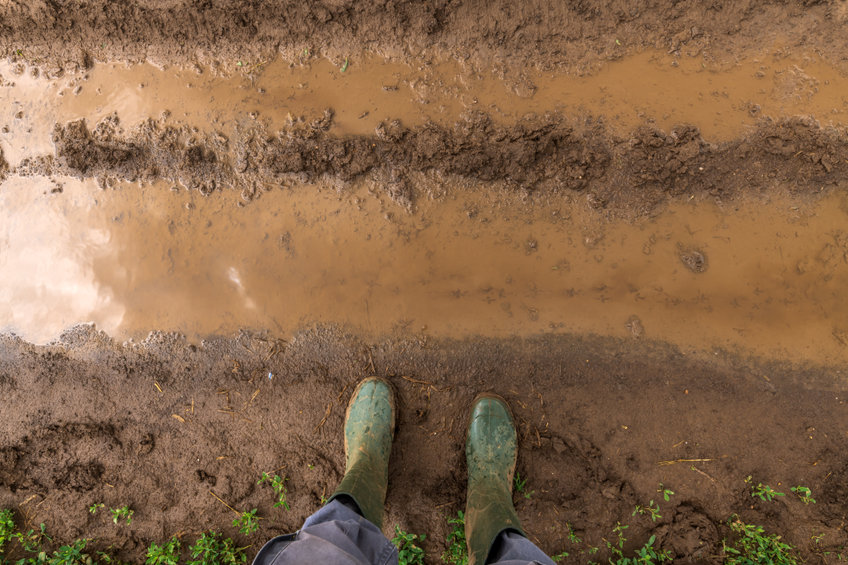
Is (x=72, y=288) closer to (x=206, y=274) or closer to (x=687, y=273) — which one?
(x=206, y=274)

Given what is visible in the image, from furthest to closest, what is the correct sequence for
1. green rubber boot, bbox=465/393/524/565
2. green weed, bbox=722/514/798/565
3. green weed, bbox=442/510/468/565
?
green weed, bbox=442/510/468/565
green weed, bbox=722/514/798/565
green rubber boot, bbox=465/393/524/565

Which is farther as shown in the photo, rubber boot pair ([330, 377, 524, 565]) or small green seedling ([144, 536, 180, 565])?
small green seedling ([144, 536, 180, 565])

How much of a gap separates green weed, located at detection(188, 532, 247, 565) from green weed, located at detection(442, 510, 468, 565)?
1.16m

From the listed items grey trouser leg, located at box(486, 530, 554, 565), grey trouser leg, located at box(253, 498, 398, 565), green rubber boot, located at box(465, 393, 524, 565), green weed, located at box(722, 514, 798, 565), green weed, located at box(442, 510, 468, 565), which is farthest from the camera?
green weed, located at box(442, 510, 468, 565)

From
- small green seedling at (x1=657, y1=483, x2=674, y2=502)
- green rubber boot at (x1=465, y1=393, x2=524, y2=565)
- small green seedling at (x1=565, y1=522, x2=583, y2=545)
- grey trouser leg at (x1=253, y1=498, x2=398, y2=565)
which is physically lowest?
small green seedling at (x1=565, y1=522, x2=583, y2=545)

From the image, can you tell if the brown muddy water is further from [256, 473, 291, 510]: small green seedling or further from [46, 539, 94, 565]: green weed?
[46, 539, 94, 565]: green weed

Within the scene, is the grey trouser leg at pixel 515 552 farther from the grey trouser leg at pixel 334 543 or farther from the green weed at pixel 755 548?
the green weed at pixel 755 548

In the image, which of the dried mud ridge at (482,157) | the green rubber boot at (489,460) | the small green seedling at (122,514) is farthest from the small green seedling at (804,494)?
the small green seedling at (122,514)

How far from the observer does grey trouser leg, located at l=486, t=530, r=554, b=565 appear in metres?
1.70

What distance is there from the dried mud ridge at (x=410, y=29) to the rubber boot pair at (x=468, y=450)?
204 centimetres

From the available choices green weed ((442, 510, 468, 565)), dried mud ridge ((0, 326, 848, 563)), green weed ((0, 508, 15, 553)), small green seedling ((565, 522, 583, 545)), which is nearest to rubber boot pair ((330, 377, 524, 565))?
dried mud ridge ((0, 326, 848, 563))

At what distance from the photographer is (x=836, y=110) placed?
2436mm

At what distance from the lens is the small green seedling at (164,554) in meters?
2.39

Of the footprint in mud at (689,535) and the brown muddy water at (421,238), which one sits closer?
the footprint in mud at (689,535)
